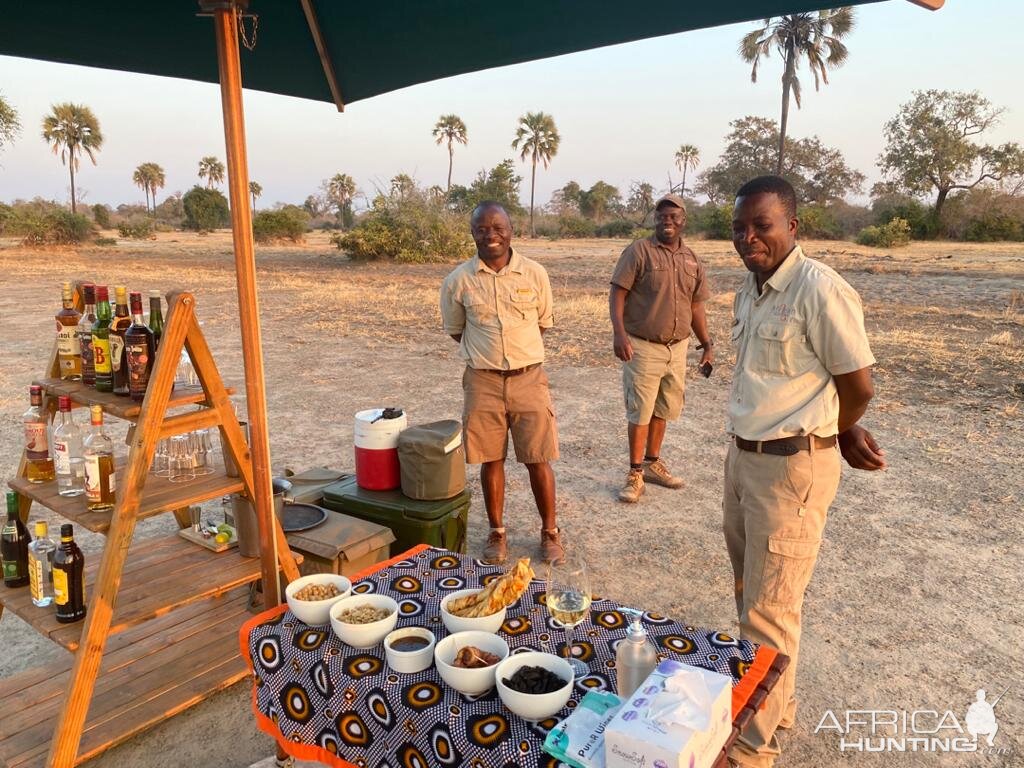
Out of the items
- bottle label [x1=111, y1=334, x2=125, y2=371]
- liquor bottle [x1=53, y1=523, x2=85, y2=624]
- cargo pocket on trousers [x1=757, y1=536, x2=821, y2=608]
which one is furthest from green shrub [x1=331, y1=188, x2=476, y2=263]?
cargo pocket on trousers [x1=757, y1=536, x2=821, y2=608]

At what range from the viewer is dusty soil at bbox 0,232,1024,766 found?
3.12 metres

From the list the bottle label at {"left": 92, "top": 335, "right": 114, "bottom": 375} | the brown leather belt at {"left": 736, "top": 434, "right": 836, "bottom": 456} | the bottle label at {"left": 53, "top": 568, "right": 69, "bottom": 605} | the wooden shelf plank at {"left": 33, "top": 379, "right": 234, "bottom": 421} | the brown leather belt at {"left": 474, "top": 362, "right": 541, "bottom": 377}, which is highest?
the bottle label at {"left": 92, "top": 335, "right": 114, "bottom": 375}

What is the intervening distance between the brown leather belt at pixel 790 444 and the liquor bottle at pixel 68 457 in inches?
101

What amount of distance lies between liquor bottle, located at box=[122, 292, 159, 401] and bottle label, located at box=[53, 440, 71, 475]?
1.39 ft

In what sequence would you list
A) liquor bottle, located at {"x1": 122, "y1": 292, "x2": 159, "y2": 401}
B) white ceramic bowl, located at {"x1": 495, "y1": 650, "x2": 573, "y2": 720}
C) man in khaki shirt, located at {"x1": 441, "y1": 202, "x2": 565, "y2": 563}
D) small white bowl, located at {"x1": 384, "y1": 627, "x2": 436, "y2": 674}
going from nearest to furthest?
white ceramic bowl, located at {"x1": 495, "y1": 650, "x2": 573, "y2": 720} → small white bowl, located at {"x1": 384, "y1": 627, "x2": 436, "y2": 674} → liquor bottle, located at {"x1": 122, "y1": 292, "x2": 159, "y2": 401} → man in khaki shirt, located at {"x1": 441, "y1": 202, "x2": 565, "y2": 563}

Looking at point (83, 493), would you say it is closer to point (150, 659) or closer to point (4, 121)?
point (150, 659)

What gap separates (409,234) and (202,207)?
1356 inches

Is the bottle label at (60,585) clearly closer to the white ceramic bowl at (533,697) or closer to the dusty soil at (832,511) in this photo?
the dusty soil at (832,511)

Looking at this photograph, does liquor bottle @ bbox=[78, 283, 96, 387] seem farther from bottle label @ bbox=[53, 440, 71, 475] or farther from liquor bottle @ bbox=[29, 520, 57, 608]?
liquor bottle @ bbox=[29, 520, 57, 608]

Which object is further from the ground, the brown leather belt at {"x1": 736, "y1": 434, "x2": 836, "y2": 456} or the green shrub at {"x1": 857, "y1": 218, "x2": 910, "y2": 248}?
the green shrub at {"x1": 857, "y1": 218, "x2": 910, "y2": 248}

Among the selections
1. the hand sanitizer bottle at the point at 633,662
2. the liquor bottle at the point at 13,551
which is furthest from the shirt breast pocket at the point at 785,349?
the liquor bottle at the point at 13,551

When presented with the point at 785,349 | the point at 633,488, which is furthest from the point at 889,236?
the point at 785,349

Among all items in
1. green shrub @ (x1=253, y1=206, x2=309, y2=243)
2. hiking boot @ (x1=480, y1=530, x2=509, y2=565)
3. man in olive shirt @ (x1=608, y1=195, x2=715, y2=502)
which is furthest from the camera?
green shrub @ (x1=253, y1=206, x2=309, y2=243)

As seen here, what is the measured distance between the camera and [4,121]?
3002 cm
